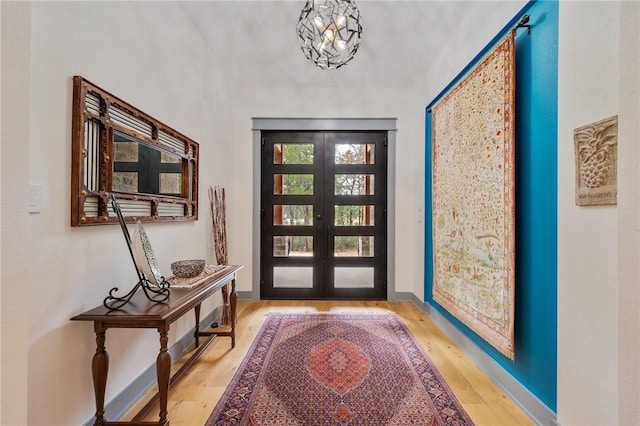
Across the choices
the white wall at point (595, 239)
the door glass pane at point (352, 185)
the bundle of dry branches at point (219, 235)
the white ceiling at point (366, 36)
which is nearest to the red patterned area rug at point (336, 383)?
the bundle of dry branches at point (219, 235)

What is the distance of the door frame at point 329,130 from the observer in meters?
A: 3.76

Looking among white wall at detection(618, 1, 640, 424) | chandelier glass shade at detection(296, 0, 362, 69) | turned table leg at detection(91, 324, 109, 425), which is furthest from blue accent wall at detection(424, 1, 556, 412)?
turned table leg at detection(91, 324, 109, 425)

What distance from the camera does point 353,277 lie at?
385 cm

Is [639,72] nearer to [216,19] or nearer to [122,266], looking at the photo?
[122,266]

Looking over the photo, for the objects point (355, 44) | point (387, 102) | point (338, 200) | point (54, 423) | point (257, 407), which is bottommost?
point (257, 407)

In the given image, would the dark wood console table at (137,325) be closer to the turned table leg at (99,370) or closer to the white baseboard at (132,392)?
the turned table leg at (99,370)

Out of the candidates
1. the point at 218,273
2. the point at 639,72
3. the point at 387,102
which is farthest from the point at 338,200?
the point at 639,72

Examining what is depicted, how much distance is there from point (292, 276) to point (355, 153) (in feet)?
6.45

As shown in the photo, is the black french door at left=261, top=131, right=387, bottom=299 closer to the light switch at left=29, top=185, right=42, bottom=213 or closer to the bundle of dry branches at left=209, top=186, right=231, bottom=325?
the bundle of dry branches at left=209, top=186, right=231, bottom=325

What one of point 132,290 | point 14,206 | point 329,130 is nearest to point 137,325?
point 132,290

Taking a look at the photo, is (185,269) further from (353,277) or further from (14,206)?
(353,277)

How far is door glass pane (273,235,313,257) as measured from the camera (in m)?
3.86

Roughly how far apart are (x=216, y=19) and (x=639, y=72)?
293 cm

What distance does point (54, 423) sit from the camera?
4.05 feet
